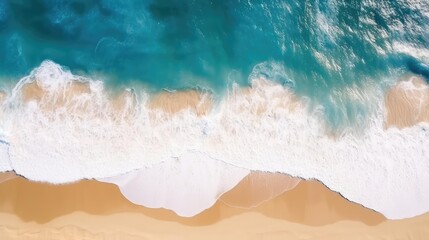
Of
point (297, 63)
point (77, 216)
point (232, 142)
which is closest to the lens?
point (77, 216)

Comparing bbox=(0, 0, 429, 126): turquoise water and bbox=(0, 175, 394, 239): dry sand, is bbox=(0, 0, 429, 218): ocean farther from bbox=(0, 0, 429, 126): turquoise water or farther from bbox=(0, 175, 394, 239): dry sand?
bbox=(0, 175, 394, 239): dry sand

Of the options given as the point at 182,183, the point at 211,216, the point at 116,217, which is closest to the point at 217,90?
the point at 182,183

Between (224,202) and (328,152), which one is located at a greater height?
(328,152)

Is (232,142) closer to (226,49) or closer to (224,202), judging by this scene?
(224,202)

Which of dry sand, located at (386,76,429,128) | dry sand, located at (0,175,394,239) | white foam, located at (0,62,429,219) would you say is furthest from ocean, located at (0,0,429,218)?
dry sand, located at (0,175,394,239)

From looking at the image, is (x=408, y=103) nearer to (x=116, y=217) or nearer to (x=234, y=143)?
(x=234, y=143)

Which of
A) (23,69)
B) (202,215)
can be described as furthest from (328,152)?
(23,69)

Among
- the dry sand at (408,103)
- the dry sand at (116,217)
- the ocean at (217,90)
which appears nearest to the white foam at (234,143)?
the ocean at (217,90)
